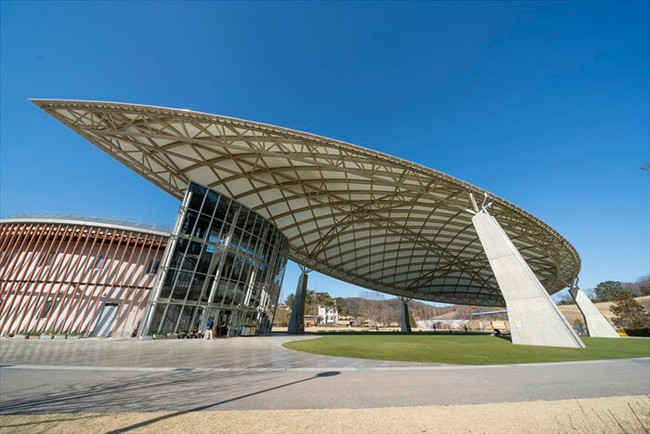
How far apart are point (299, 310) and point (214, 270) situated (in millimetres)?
18039

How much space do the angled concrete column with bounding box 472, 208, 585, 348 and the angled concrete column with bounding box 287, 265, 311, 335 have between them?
84.7ft

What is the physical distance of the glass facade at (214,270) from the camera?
20.6 m

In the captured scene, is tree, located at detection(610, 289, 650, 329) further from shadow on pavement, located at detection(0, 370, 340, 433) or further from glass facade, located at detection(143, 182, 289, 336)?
shadow on pavement, located at detection(0, 370, 340, 433)

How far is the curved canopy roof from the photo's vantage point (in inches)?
698

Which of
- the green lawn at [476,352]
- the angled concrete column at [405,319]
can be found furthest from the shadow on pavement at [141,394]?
the angled concrete column at [405,319]

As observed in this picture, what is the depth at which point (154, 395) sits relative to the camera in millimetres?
4926

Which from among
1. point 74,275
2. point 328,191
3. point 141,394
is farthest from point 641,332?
point 74,275

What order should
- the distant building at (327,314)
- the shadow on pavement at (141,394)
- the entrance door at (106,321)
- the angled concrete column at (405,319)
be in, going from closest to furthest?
the shadow on pavement at (141,394) < the entrance door at (106,321) < the angled concrete column at (405,319) < the distant building at (327,314)

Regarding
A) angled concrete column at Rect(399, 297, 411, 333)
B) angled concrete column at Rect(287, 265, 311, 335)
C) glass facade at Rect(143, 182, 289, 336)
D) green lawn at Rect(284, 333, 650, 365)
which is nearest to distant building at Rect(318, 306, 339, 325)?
angled concrete column at Rect(399, 297, 411, 333)

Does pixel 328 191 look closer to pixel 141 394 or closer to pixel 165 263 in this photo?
pixel 165 263

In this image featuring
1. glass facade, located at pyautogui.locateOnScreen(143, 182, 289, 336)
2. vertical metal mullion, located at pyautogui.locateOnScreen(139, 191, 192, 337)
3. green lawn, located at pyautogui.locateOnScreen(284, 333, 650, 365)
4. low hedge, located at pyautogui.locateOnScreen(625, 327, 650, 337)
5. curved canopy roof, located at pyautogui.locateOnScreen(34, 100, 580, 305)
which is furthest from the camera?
low hedge, located at pyautogui.locateOnScreen(625, 327, 650, 337)

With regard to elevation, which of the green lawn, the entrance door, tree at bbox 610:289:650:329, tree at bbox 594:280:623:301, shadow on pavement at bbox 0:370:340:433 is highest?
tree at bbox 594:280:623:301

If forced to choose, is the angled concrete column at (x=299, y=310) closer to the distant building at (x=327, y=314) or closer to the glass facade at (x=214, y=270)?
the glass facade at (x=214, y=270)

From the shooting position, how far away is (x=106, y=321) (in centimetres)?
2231
